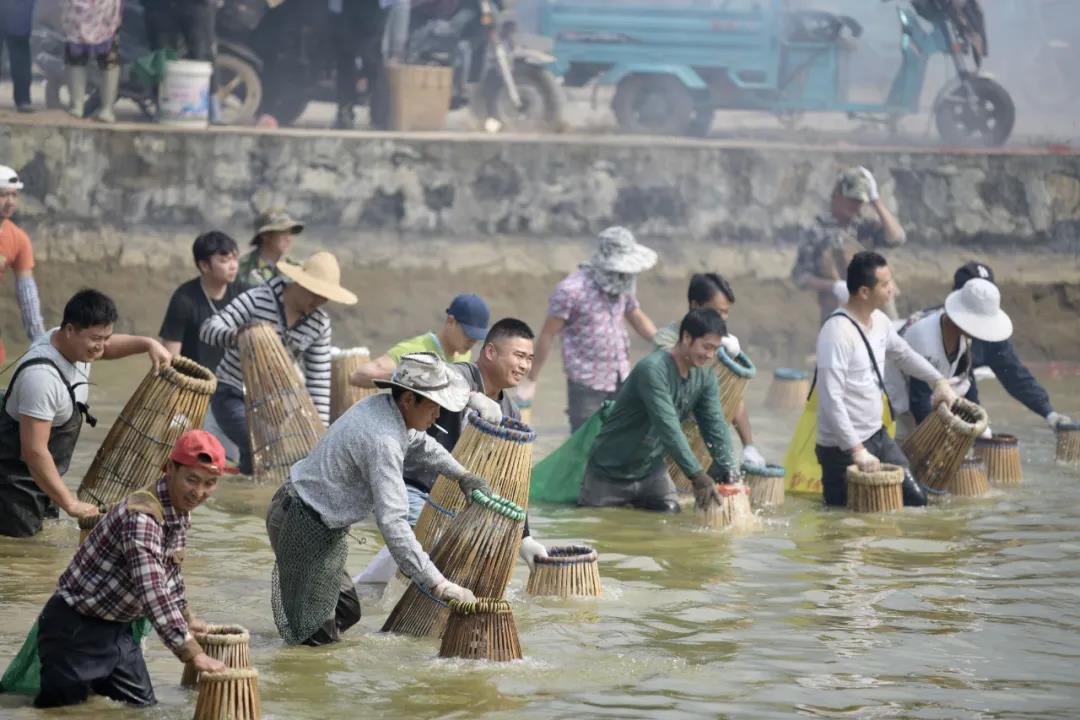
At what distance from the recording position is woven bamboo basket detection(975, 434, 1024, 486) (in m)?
12.3

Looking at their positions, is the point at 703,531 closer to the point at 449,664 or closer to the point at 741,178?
the point at 449,664

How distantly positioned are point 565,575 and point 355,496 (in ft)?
5.25

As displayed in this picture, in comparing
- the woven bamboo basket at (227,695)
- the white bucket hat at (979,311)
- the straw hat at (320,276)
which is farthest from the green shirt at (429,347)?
the white bucket hat at (979,311)

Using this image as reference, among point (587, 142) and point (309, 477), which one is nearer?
point (309, 477)

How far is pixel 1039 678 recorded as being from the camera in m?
7.72

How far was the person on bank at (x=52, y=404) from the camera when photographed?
847cm

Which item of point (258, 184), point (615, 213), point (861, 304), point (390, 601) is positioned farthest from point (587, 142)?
point (390, 601)

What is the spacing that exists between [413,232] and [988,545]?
8.77 m

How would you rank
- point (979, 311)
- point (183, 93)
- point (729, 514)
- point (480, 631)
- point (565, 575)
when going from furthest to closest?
1. point (183, 93)
2. point (979, 311)
3. point (729, 514)
4. point (565, 575)
5. point (480, 631)

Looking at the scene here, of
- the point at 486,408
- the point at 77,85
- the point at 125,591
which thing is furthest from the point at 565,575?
the point at 77,85

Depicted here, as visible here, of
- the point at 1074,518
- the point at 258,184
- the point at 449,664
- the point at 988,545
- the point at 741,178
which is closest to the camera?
the point at 449,664

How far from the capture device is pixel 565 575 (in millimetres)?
8734

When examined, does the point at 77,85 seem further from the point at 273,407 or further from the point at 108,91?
the point at 273,407

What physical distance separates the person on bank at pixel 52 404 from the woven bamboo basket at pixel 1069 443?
672 centimetres
